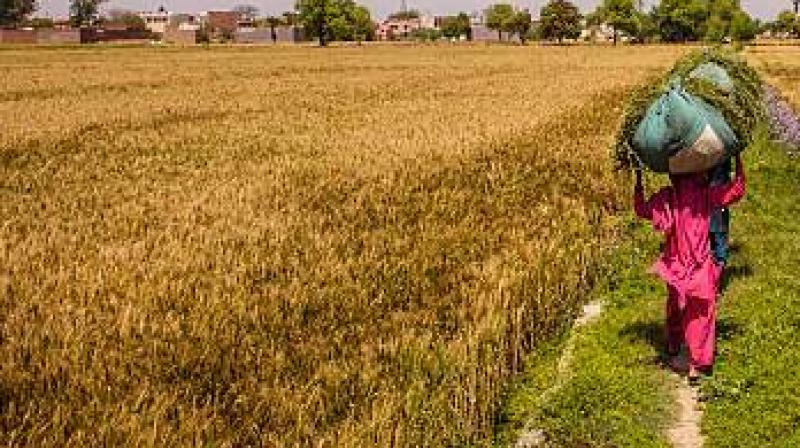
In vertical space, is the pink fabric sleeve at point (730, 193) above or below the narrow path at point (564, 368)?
above

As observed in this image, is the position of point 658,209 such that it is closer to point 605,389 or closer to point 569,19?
point 605,389

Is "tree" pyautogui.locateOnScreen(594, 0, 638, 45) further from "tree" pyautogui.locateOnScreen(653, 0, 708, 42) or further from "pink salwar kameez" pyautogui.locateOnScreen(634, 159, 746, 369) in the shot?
"pink salwar kameez" pyautogui.locateOnScreen(634, 159, 746, 369)

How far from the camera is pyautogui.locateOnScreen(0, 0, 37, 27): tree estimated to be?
6392 inches

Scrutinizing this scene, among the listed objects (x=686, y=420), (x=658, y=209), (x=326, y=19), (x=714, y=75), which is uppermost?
(x=326, y=19)

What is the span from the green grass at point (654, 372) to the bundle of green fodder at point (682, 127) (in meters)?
1.29

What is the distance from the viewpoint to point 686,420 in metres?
5.93

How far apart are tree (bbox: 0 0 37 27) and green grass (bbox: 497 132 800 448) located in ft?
552

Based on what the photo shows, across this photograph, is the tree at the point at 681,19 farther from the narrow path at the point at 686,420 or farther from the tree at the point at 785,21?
the narrow path at the point at 686,420

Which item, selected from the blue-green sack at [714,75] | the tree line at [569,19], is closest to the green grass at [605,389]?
the blue-green sack at [714,75]

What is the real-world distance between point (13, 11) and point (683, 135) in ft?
568

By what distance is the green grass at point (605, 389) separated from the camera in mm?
5664

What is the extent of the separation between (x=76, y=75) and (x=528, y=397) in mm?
42903

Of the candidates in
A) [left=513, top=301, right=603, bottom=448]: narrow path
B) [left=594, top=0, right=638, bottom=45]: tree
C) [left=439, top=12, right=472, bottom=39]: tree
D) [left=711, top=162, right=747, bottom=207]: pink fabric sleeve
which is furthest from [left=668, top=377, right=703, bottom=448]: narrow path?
[left=439, top=12, right=472, bottom=39]: tree

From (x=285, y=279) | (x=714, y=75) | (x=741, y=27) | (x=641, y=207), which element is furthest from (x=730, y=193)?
(x=741, y=27)
